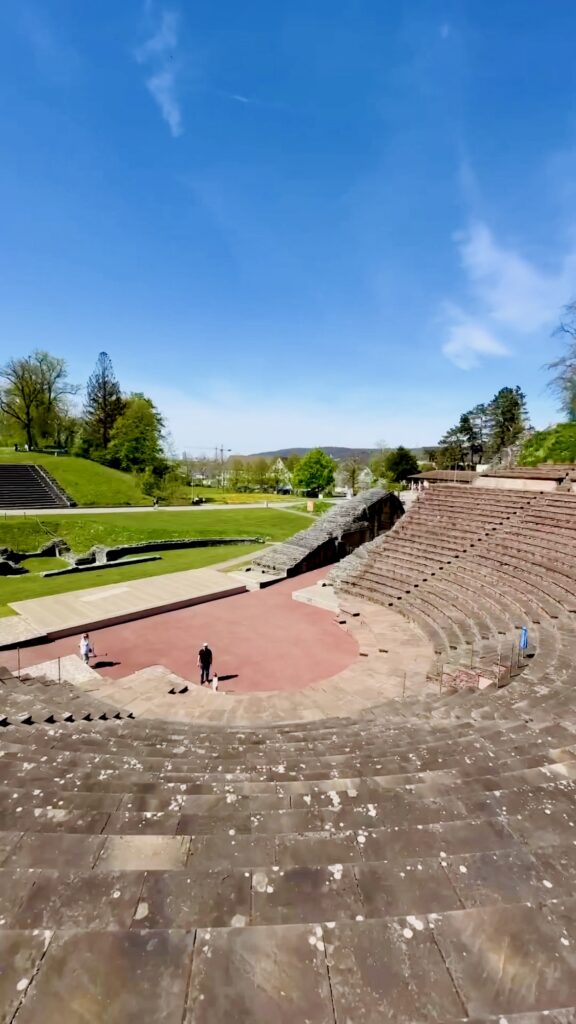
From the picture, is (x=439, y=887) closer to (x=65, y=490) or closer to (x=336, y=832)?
(x=336, y=832)

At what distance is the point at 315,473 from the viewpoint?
8850 cm

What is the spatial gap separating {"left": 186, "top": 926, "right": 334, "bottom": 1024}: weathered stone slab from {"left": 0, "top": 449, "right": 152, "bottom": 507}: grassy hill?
51287 mm

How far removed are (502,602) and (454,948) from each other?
17.7 m

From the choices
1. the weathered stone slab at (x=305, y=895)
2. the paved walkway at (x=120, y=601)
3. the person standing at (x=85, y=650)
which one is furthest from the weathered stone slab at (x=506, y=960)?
the paved walkway at (x=120, y=601)

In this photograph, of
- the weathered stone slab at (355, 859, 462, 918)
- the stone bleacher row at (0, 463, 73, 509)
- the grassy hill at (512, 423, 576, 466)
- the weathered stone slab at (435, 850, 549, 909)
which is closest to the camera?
the weathered stone slab at (355, 859, 462, 918)

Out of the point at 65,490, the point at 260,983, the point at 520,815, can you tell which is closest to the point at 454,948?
the point at 260,983

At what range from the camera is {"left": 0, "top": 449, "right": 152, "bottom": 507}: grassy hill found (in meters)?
51.0

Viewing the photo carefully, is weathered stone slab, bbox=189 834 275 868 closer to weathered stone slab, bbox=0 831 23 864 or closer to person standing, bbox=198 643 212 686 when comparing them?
weathered stone slab, bbox=0 831 23 864

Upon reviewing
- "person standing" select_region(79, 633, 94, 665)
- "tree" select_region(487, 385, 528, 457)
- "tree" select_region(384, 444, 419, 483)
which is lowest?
"person standing" select_region(79, 633, 94, 665)

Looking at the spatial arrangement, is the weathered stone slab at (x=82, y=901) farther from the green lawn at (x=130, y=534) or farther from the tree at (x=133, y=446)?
the tree at (x=133, y=446)

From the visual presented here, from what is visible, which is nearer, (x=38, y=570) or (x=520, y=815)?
(x=520, y=815)

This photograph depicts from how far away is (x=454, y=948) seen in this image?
10.0 ft

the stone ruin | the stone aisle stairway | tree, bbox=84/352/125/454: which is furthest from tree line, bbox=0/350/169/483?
the stone aisle stairway

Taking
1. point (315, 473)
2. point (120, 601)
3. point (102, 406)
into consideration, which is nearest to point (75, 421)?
point (102, 406)
